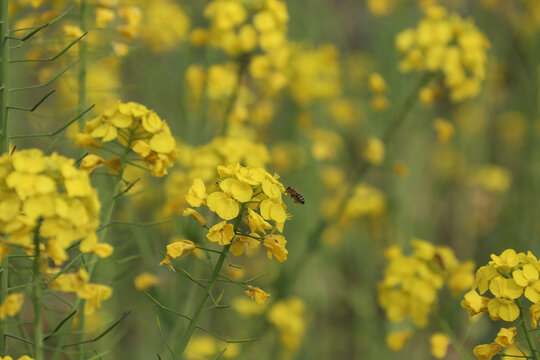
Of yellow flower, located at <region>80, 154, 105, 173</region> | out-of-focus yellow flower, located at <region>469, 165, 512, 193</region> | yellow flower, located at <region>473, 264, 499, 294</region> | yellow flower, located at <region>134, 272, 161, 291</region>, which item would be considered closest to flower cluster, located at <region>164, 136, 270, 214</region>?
yellow flower, located at <region>134, 272, 161, 291</region>

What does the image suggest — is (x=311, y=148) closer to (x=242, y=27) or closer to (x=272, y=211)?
(x=242, y=27)

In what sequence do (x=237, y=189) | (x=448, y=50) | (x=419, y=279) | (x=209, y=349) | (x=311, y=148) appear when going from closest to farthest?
(x=237, y=189) → (x=419, y=279) → (x=448, y=50) → (x=209, y=349) → (x=311, y=148)

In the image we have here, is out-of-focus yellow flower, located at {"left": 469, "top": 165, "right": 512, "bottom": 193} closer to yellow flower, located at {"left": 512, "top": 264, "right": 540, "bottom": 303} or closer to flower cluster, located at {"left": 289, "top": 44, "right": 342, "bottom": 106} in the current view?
flower cluster, located at {"left": 289, "top": 44, "right": 342, "bottom": 106}

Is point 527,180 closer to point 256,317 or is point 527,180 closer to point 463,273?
point 256,317

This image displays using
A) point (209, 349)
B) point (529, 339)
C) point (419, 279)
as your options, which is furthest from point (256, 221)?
point (209, 349)

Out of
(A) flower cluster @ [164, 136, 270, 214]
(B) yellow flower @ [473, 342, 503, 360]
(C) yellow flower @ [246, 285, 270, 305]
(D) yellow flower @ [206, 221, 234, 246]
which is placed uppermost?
(D) yellow flower @ [206, 221, 234, 246]

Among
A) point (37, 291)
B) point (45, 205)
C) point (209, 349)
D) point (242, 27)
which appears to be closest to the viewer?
point (45, 205)

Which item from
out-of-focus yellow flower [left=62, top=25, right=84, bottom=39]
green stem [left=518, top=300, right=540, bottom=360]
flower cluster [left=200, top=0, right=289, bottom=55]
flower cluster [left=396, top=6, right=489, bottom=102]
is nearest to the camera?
green stem [left=518, top=300, right=540, bottom=360]
